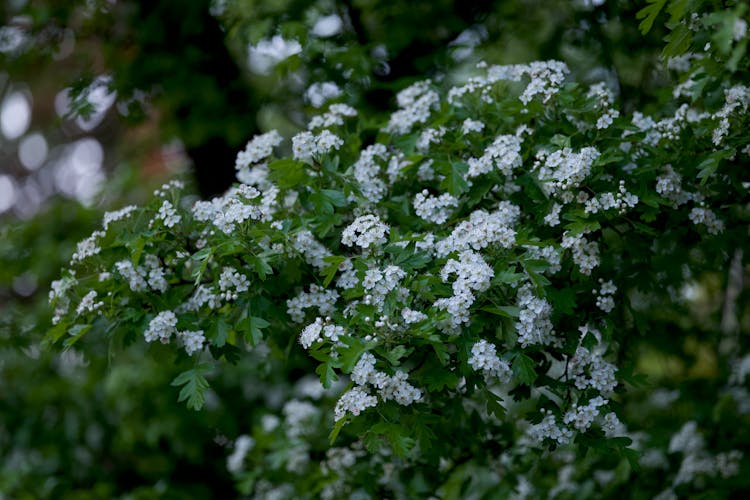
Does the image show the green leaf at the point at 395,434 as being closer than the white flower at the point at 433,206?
Yes

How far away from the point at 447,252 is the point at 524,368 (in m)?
0.42

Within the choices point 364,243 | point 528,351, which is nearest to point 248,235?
point 364,243

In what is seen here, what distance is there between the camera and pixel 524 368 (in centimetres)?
246

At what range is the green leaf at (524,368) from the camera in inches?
96.7

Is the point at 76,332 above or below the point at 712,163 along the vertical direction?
below

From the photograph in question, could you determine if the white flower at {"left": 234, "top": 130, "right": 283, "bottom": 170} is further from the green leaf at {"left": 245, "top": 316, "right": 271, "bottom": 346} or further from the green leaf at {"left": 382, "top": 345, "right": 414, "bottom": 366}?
the green leaf at {"left": 382, "top": 345, "right": 414, "bottom": 366}

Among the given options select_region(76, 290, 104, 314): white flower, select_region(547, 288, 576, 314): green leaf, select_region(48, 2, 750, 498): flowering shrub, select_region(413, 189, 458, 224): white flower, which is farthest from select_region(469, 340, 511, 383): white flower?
select_region(76, 290, 104, 314): white flower

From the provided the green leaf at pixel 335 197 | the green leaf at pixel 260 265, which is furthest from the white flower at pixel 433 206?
the green leaf at pixel 260 265

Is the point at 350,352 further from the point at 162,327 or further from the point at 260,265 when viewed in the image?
the point at 162,327

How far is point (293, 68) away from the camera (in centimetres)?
379

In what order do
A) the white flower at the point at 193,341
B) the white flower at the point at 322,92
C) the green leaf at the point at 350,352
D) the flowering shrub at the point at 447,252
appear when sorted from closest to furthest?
the green leaf at the point at 350,352 → the flowering shrub at the point at 447,252 → the white flower at the point at 193,341 → the white flower at the point at 322,92

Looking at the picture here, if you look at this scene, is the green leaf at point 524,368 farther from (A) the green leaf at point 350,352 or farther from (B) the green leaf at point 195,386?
(B) the green leaf at point 195,386

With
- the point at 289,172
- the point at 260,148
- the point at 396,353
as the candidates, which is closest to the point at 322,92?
the point at 260,148

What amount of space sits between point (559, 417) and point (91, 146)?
7261 millimetres
